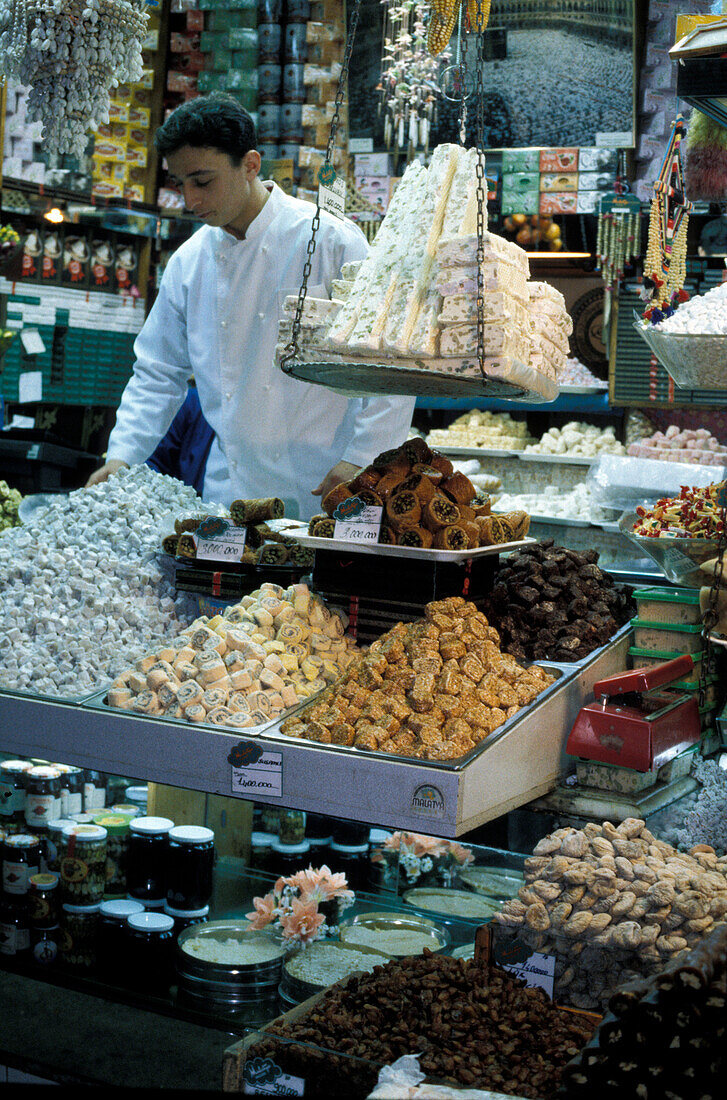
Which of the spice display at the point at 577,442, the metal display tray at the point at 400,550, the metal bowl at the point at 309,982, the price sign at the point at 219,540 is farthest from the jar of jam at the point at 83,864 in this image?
the spice display at the point at 577,442

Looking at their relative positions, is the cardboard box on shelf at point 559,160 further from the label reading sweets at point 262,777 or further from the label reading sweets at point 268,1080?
the label reading sweets at point 268,1080

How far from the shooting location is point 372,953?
7.00 ft

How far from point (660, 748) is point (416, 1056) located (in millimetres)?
725

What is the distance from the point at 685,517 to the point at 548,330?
18.5 inches

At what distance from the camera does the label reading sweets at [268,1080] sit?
1.71m

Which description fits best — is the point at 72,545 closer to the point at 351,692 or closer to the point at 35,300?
the point at 351,692

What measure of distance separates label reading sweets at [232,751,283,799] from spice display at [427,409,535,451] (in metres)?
4.15

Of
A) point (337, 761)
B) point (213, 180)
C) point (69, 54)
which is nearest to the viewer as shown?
point (337, 761)

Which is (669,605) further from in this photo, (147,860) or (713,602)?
A: (147,860)

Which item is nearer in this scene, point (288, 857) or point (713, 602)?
point (713, 602)

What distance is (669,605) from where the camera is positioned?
2.29 meters

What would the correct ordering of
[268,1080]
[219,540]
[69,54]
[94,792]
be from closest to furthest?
[268,1080]
[219,540]
[94,792]
[69,54]

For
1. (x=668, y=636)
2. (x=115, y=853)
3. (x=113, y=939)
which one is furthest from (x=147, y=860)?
(x=668, y=636)

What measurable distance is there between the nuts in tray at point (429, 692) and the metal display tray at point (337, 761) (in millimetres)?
38
